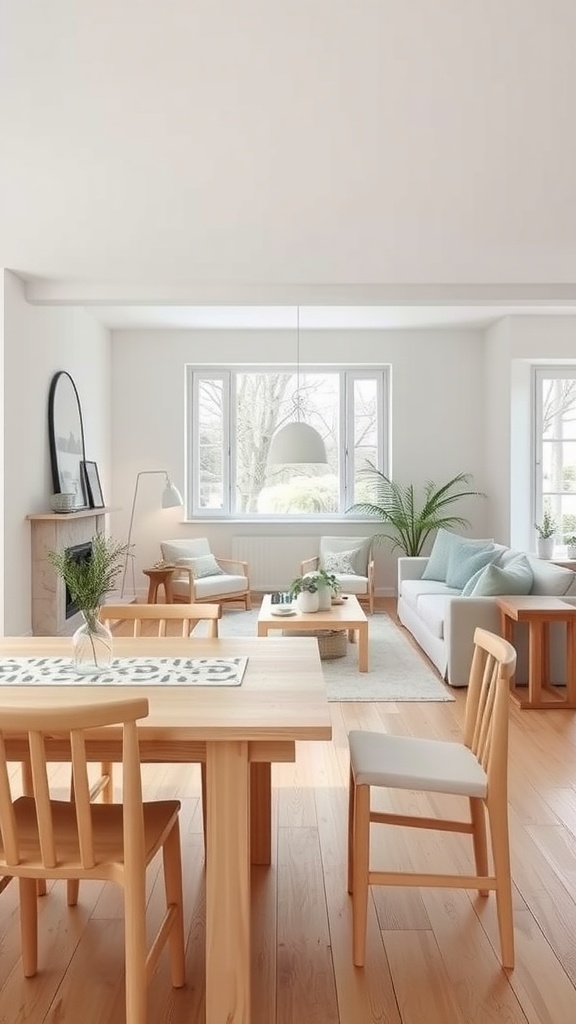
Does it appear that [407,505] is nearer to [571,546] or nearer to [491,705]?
[571,546]

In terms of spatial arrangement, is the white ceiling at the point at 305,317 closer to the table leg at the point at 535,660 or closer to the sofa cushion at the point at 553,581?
the sofa cushion at the point at 553,581

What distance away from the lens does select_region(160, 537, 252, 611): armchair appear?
6707 mm

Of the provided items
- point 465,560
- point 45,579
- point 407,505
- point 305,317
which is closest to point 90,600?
point 45,579

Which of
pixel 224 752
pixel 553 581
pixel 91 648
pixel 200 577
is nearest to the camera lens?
pixel 224 752

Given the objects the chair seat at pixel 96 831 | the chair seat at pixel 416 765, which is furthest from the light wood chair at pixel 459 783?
the chair seat at pixel 96 831

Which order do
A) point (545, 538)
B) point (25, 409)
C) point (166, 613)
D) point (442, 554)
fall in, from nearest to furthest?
point (166, 613)
point (25, 409)
point (442, 554)
point (545, 538)

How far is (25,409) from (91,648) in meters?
3.86

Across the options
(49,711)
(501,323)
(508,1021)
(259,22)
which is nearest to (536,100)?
(259,22)

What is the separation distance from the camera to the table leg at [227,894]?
5.46 ft

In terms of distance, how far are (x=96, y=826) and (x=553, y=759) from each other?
2.39 metres

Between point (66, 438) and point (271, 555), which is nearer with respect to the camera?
point (66, 438)

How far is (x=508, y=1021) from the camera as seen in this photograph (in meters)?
1.73

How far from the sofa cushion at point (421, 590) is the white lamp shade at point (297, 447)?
128 cm

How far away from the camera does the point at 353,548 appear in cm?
749
